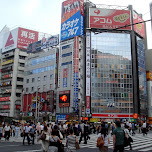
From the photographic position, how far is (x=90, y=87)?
5916cm

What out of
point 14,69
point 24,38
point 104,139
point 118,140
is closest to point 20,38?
→ point 24,38

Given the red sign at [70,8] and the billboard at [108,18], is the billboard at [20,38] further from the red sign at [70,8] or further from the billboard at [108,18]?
the billboard at [108,18]

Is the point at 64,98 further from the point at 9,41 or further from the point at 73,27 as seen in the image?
the point at 9,41

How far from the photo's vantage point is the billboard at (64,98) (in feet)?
194

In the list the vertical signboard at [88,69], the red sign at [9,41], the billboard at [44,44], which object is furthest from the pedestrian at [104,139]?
the red sign at [9,41]

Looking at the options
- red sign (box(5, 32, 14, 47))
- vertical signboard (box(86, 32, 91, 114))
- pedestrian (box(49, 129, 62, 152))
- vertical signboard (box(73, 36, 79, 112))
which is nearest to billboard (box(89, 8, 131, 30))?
vertical signboard (box(86, 32, 91, 114))

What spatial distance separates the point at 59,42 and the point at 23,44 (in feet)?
52.5

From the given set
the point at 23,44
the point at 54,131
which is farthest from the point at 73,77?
the point at 54,131

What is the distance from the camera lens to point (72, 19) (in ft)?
208

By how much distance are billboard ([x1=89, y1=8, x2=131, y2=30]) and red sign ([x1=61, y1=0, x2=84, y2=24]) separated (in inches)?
128

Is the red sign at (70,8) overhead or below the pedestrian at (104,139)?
overhead

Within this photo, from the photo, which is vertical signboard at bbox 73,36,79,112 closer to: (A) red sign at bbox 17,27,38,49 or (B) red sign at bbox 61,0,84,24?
(B) red sign at bbox 61,0,84,24

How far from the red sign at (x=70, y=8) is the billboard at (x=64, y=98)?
21154 mm

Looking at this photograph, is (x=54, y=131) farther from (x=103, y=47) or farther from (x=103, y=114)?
(x=103, y=47)
